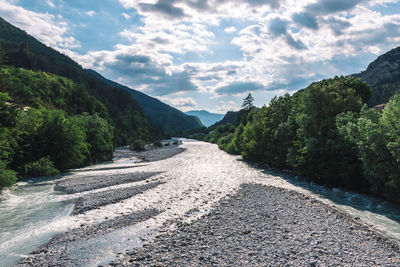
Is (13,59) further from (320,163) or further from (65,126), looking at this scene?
(320,163)

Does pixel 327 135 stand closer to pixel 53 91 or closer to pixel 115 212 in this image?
pixel 115 212

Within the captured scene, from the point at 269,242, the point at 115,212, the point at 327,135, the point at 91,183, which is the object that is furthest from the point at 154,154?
the point at 269,242

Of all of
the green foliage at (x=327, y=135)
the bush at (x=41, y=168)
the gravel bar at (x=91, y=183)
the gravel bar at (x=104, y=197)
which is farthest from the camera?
the bush at (x=41, y=168)

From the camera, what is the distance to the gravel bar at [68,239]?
12.3 meters

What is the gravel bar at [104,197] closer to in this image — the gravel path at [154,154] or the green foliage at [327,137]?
the green foliage at [327,137]

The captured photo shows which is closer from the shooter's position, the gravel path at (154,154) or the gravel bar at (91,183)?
the gravel bar at (91,183)

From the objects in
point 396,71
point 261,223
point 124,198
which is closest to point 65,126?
point 124,198

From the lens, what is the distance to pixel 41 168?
36594mm

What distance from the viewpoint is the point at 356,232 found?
1596 cm

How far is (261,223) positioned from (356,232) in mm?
5863

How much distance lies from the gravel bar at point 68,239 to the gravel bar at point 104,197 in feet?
14.6

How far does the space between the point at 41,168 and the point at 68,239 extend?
86.8 feet

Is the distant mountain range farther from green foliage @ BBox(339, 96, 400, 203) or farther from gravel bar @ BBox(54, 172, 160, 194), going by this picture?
green foliage @ BBox(339, 96, 400, 203)

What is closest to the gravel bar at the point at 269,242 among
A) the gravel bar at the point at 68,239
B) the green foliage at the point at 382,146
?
the gravel bar at the point at 68,239
